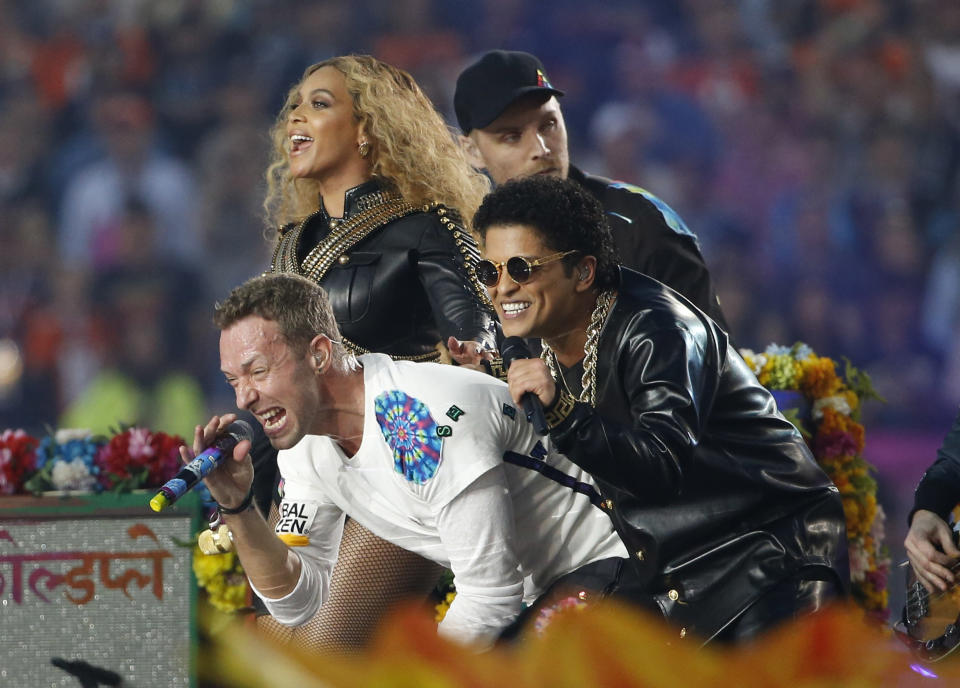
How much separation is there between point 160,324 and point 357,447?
5295 mm

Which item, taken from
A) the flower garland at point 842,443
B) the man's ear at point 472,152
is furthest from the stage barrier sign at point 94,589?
the flower garland at point 842,443

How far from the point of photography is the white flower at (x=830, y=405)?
3789 millimetres

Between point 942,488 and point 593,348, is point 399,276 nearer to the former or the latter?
point 593,348

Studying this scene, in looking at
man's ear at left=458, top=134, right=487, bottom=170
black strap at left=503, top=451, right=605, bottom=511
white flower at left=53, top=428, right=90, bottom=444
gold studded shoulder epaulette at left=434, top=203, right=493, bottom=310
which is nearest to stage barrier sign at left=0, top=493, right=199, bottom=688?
white flower at left=53, top=428, right=90, bottom=444

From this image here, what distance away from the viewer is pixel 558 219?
2.32m

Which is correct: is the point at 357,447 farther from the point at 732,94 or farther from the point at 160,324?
the point at 732,94

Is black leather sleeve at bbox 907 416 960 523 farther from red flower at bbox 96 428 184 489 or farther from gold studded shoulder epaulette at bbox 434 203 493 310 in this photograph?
red flower at bbox 96 428 184 489

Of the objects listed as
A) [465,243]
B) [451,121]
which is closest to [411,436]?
[465,243]

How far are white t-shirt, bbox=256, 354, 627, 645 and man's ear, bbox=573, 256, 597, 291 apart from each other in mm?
253

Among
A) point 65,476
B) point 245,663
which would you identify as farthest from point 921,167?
point 245,663

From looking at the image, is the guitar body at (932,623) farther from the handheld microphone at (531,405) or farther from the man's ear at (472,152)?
the man's ear at (472,152)

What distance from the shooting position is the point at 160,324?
296 inches

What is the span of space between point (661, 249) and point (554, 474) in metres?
1.11

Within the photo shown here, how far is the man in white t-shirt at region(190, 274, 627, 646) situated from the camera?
2.27 meters
